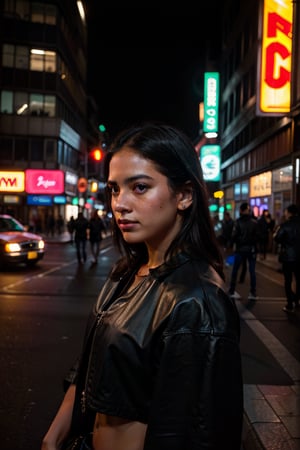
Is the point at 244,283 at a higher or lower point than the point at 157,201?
lower

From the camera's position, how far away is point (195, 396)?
121 centimetres

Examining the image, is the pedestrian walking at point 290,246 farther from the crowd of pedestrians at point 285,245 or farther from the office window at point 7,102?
the office window at point 7,102

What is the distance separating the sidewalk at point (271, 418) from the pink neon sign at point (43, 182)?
32925 millimetres

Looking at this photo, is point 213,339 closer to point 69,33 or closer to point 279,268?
point 279,268

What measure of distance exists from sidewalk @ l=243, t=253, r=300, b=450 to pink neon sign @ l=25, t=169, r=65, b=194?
32925 millimetres

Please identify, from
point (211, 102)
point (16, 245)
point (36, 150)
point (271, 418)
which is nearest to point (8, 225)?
point (16, 245)

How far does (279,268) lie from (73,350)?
11537 millimetres

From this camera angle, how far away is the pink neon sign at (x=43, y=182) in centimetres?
3583

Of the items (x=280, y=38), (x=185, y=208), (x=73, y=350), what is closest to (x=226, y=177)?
(x=280, y=38)

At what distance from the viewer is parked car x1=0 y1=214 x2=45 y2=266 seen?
1389cm

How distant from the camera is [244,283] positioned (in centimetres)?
1266

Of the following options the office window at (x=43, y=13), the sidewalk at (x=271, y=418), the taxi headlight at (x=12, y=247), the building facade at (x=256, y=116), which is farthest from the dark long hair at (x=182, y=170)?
the office window at (x=43, y=13)

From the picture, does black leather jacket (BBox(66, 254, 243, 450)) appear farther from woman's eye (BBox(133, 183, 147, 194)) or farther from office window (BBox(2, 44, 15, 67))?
office window (BBox(2, 44, 15, 67))

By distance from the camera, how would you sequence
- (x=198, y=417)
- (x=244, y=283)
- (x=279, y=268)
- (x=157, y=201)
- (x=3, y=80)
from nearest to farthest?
(x=198, y=417), (x=157, y=201), (x=244, y=283), (x=279, y=268), (x=3, y=80)
